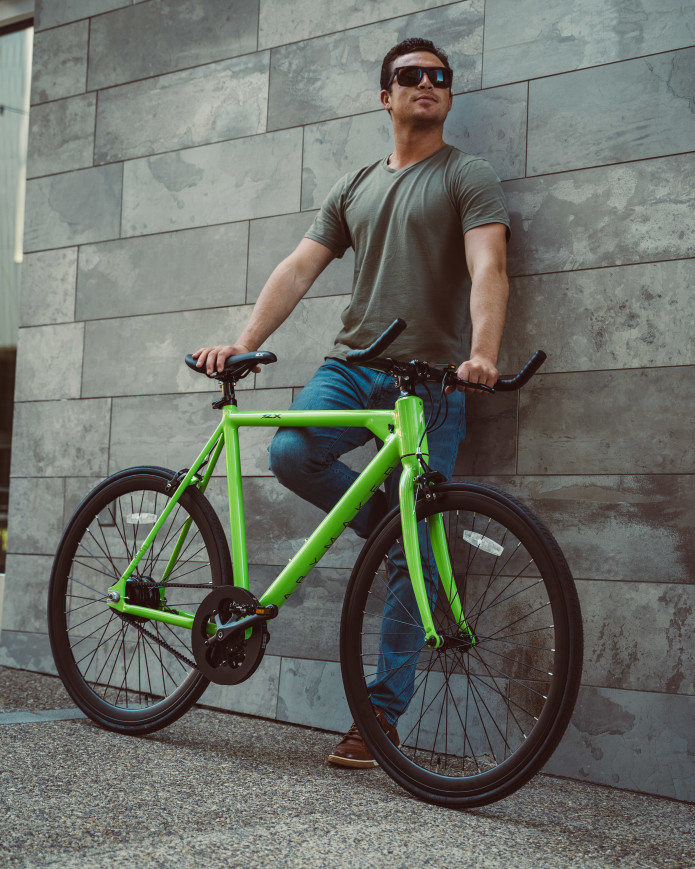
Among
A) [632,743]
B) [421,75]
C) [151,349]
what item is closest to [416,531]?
[632,743]

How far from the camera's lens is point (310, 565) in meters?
2.94

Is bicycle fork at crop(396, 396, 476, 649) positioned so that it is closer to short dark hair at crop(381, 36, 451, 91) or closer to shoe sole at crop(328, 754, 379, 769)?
shoe sole at crop(328, 754, 379, 769)

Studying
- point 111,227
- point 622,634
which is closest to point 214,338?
point 111,227

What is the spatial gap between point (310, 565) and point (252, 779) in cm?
64

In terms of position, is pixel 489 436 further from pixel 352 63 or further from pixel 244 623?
pixel 352 63

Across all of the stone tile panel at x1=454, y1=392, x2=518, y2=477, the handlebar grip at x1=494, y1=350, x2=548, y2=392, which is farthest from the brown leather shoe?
the handlebar grip at x1=494, y1=350, x2=548, y2=392

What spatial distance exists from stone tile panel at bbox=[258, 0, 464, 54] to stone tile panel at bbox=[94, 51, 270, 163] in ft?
0.36

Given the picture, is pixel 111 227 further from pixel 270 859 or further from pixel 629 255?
pixel 270 859

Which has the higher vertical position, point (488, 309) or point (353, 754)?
point (488, 309)

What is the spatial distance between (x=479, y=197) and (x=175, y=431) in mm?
1757

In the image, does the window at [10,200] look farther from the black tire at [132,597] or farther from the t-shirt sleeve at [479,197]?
the t-shirt sleeve at [479,197]

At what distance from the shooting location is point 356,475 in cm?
317

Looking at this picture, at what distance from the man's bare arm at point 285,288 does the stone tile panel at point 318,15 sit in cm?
94

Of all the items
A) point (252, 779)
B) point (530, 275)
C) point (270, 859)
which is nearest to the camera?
point (270, 859)
